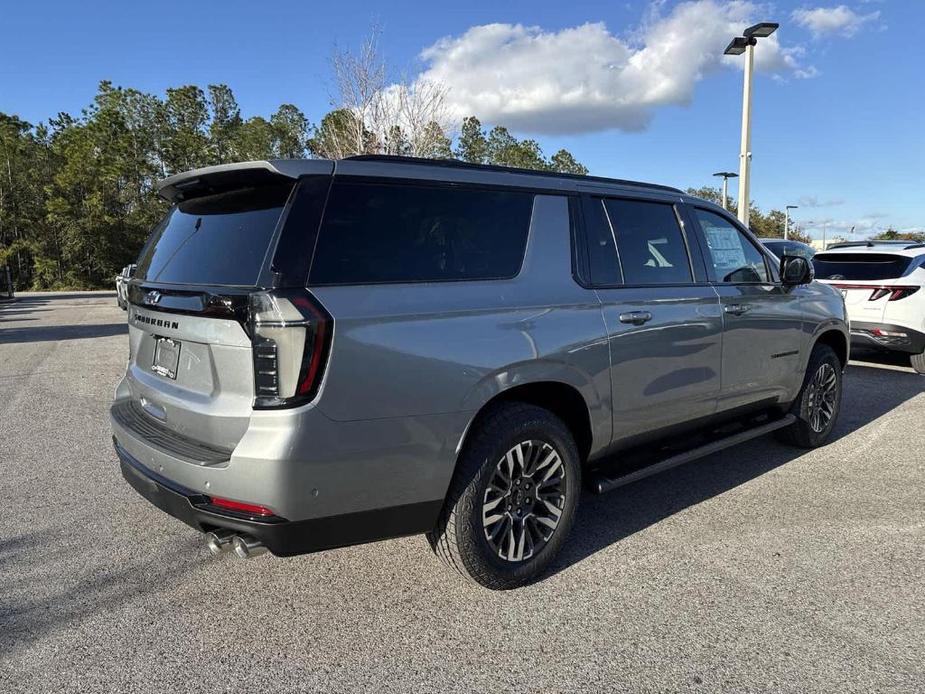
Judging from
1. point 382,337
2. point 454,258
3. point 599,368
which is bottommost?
point 599,368

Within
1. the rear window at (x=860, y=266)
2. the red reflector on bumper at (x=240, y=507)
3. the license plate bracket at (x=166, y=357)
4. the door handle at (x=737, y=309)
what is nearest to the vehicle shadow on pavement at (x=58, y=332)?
the license plate bracket at (x=166, y=357)

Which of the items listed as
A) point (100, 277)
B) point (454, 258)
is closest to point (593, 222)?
point (454, 258)

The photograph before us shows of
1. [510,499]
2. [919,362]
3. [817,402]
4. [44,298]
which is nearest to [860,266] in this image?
[919,362]

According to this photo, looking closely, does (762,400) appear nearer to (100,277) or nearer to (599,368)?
(599,368)

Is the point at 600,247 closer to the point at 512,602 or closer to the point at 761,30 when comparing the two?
the point at 512,602

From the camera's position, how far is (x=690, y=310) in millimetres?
3924

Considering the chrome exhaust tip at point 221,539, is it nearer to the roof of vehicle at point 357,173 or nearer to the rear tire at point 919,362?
the roof of vehicle at point 357,173

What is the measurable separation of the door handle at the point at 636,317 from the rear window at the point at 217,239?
184 cm

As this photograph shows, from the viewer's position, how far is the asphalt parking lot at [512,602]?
8.32 feet

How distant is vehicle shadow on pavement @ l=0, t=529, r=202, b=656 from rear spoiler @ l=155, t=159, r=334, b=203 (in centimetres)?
188

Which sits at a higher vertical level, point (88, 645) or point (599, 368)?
point (599, 368)

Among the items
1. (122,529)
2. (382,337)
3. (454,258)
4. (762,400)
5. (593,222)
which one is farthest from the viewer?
(762,400)

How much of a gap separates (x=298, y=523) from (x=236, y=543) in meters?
0.33

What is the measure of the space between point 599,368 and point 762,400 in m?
1.99
